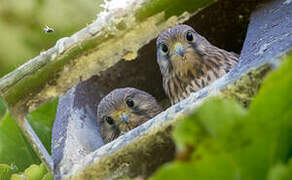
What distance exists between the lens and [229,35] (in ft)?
11.6

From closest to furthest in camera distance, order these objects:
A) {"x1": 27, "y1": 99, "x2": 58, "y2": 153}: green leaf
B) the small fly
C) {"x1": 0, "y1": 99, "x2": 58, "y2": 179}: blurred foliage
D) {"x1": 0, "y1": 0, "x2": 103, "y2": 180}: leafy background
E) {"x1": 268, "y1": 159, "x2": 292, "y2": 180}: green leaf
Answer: {"x1": 268, "y1": 159, "x2": 292, "y2": 180}: green leaf
{"x1": 0, "y1": 99, "x2": 58, "y2": 179}: blurred foliage
the small fly
{"x1": 0, "y1": 0, "x2": 103, "y2": 180}: leafy background
{"x1": 27, "y1": 99, "x2": 58, "y2": 153}: green leaf

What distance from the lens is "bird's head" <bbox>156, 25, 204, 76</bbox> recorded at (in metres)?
3.61

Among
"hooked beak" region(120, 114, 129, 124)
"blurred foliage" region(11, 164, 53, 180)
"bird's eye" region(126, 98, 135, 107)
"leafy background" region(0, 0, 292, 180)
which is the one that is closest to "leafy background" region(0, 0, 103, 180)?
"blurred foliage" region(11, 164, 53, 180)

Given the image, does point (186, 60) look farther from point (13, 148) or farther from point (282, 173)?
point (282, 173)

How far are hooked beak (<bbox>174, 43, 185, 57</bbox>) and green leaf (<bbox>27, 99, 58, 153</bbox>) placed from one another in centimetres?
95

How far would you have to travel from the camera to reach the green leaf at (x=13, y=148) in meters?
2.92

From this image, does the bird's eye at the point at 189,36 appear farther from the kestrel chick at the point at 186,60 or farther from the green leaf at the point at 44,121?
the green leaf at the point at 44,121

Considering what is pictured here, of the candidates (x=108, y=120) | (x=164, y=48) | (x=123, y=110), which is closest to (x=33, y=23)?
(x=164, y=48)

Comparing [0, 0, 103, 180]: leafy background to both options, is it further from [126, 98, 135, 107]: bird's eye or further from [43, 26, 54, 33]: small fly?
[126, 98, 135, 107]: bird's eye

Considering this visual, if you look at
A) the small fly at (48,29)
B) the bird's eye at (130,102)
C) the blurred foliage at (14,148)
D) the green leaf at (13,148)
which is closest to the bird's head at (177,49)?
the bird's eye at (130,102)

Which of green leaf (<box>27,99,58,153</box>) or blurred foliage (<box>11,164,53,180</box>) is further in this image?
green leaf (<box>27,99,58,153</box>)

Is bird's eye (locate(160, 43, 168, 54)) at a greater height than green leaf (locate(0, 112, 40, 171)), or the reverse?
bird's eye (locate(160, 43, 168, 54))

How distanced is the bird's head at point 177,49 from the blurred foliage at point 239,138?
2823 mm

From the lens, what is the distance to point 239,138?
2.38ft
